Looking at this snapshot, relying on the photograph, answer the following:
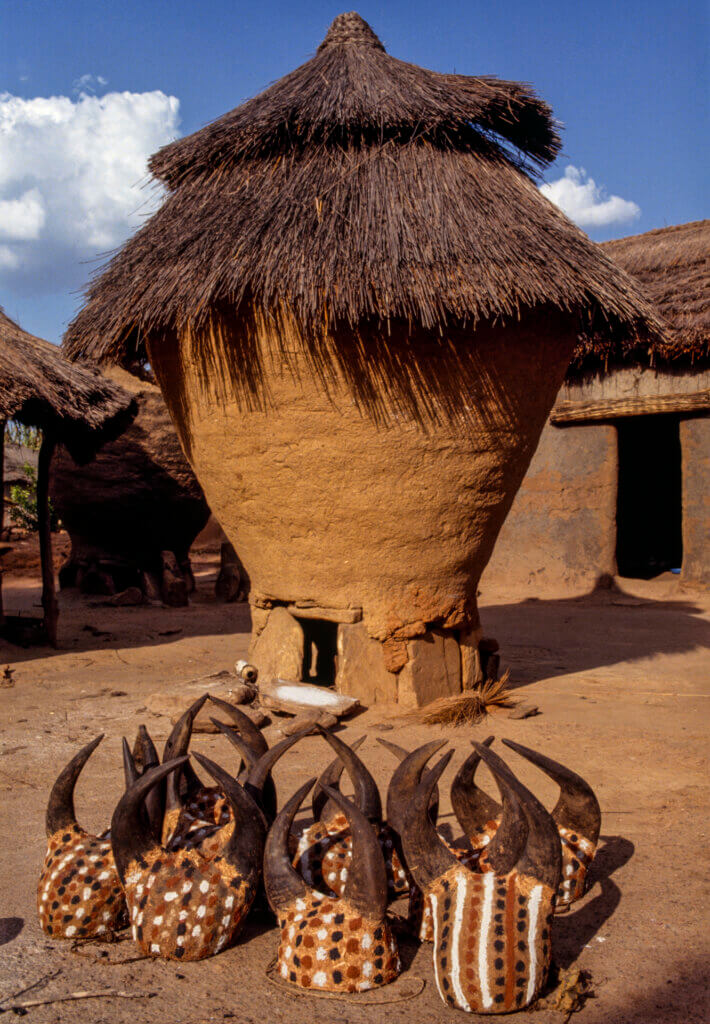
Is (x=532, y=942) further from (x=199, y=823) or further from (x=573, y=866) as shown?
(x=199, y=823)

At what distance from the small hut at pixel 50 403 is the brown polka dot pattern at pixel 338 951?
4.65 metres

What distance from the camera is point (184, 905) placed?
81.3 inches

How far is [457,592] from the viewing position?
4.65 metres

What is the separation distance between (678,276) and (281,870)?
845 centimetres

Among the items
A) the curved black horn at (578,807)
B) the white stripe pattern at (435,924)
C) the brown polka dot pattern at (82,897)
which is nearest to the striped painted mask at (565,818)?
the curved black horn at (578,807)

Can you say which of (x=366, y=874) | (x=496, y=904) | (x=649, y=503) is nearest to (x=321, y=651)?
(x=366, y=874)

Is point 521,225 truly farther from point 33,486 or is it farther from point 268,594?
point 33,486

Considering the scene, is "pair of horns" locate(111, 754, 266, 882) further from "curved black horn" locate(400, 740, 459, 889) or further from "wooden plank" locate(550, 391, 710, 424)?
"wooden plank" locate(550, 391, 710, 424)

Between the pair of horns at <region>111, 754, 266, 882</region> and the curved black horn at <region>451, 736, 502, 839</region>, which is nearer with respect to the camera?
the pair of horns at <region>111, 754, 266, 882</region>

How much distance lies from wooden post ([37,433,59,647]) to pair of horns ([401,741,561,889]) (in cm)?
531

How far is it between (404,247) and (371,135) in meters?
0.94

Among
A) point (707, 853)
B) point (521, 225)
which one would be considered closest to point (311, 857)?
point (707, 853)

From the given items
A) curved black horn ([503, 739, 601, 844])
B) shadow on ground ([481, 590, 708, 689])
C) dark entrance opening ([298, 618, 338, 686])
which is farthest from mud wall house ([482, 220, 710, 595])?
curved black horn ([503, 739, 601, 844])

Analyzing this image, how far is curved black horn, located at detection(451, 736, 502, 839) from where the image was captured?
2.42 metres
